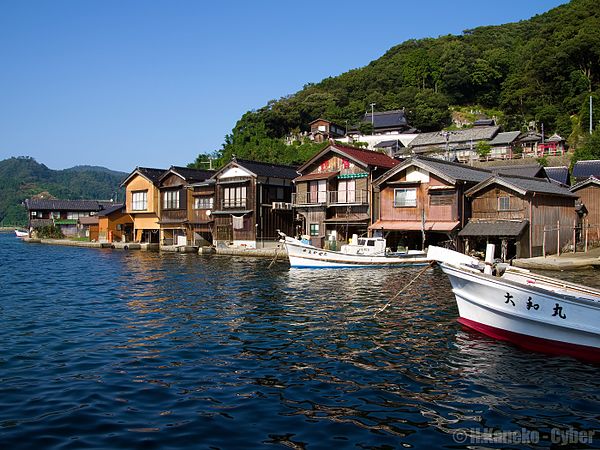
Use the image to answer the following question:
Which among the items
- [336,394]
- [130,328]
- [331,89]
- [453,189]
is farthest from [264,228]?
[331,89]

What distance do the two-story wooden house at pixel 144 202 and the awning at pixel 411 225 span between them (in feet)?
99.5

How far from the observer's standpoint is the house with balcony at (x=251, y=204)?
47750 mm

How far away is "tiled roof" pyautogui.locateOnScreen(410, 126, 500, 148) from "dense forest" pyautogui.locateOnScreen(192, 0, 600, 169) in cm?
913

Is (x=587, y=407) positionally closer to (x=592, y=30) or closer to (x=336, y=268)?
(x=336, y=268)

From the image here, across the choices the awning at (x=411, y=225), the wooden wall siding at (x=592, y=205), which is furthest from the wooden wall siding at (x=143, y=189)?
the wooden wall siding at (x=592, y=205)

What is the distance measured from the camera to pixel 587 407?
30.6 ft

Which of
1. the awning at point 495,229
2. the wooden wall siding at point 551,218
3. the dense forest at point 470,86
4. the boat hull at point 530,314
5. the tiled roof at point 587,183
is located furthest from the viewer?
the dense forest at point 470,86

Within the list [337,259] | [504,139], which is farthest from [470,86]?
[337,259]

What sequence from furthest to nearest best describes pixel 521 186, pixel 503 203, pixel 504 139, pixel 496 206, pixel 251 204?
pixel 504 139 → pixel 251 204 → pixel 496 206 → pixel 503 203 → pixel 521 186

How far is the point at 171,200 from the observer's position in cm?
5709

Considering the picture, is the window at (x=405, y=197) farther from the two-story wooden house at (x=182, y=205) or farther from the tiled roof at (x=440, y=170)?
the two-story wooden house at (x=182, y=205)

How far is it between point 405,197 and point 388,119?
54550 millimetres

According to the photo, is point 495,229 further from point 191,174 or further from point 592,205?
point 191,174

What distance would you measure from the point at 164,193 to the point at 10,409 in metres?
50.8
